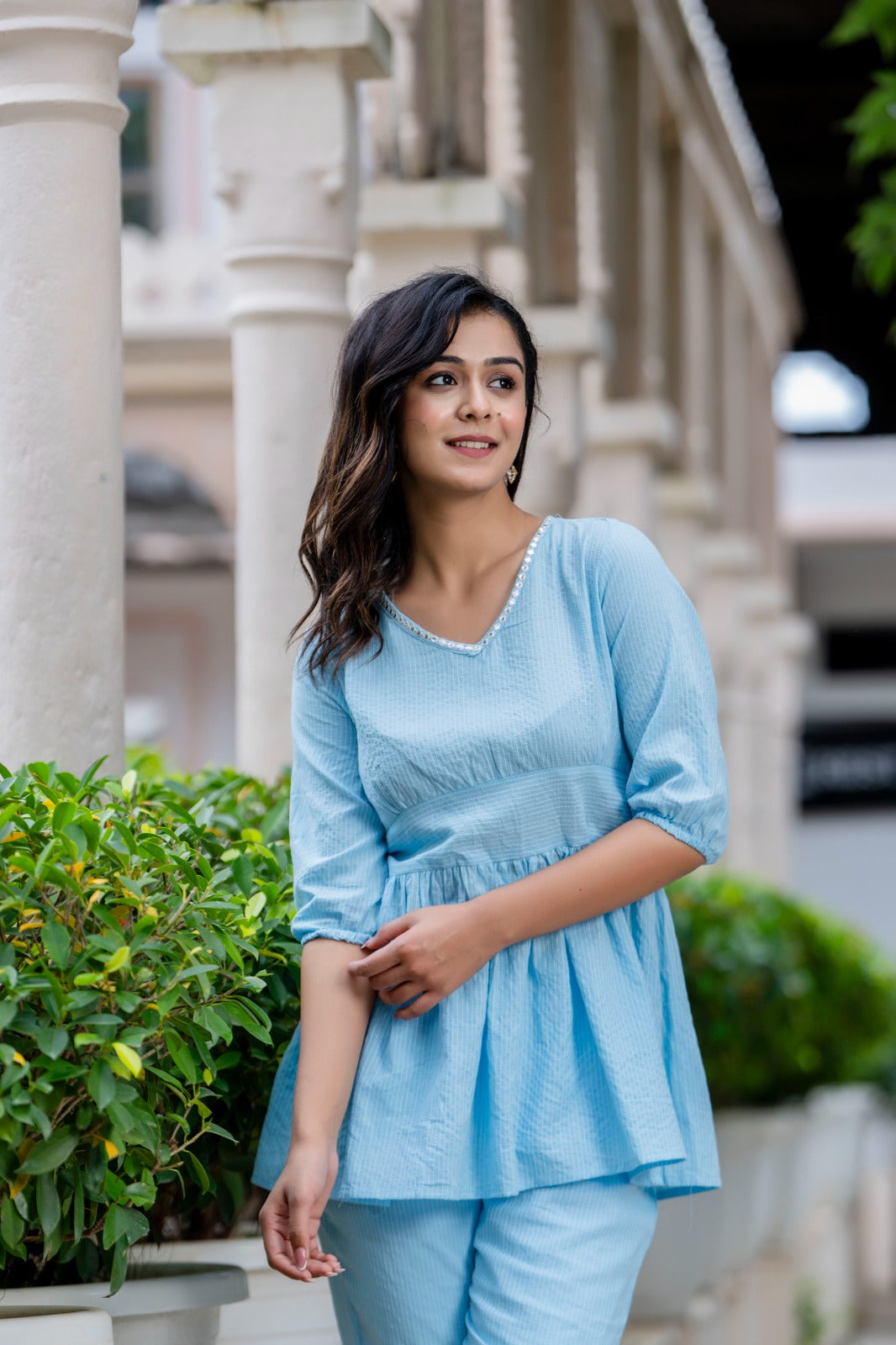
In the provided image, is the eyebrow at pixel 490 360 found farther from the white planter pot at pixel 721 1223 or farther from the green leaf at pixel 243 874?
the white planter pot at pixel 721 1223

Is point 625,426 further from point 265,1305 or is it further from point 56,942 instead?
point 56,942

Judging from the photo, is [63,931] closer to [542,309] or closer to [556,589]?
[556,589]

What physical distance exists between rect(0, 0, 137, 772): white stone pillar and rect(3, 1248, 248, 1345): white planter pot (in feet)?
2.63

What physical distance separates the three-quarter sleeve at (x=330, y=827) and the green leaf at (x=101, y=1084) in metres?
0.23

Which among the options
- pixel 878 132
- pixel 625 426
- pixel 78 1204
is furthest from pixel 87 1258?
pixel 625 426

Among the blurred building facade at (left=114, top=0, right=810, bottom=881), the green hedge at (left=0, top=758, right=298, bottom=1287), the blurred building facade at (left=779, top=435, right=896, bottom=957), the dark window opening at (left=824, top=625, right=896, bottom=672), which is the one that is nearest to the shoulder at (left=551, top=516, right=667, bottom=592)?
Result: the green hedge at (left=0, top=758, right=298, bottom=1287)

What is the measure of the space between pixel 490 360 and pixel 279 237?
189 centimetres

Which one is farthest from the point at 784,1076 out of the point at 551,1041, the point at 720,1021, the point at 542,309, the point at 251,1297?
the point at 551,1041

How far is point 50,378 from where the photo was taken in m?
2.87

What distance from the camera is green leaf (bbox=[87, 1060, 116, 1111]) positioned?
193 cm

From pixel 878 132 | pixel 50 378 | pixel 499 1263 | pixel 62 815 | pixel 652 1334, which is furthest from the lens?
pixel 878 132

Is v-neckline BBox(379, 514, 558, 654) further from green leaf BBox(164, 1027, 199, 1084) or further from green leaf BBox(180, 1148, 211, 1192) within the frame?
green leaf BBox(180, 1148, 211, 1192)

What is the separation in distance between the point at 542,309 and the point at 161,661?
937cm

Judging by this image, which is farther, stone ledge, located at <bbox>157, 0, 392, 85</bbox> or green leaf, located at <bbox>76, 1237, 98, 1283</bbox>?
stone ledge, located at <bbox>157, 0, 392, 85</bbox>
